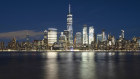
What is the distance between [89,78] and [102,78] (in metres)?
1.88

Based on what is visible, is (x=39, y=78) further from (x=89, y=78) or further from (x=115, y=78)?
(x=115, y=78)

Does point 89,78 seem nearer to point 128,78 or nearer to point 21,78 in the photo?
point 128,78

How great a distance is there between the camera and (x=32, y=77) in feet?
116

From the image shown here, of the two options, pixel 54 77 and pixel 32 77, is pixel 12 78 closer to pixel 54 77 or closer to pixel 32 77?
pixel 32 77

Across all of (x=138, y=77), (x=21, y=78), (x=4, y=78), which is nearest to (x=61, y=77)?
(x=21, y=78)

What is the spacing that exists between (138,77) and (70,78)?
9.94m

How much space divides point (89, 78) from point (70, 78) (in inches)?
110

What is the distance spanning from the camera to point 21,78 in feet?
113

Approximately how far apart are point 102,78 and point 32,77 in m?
10.2

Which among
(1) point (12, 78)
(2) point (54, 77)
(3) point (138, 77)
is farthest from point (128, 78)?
(1) point (12, 78)

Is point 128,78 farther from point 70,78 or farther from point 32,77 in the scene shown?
point 32,77

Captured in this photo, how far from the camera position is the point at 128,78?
34.1 metres

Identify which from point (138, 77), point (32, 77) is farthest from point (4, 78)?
point (138, 77)

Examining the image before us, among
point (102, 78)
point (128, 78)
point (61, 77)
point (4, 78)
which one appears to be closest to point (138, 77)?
point (128, 78)
